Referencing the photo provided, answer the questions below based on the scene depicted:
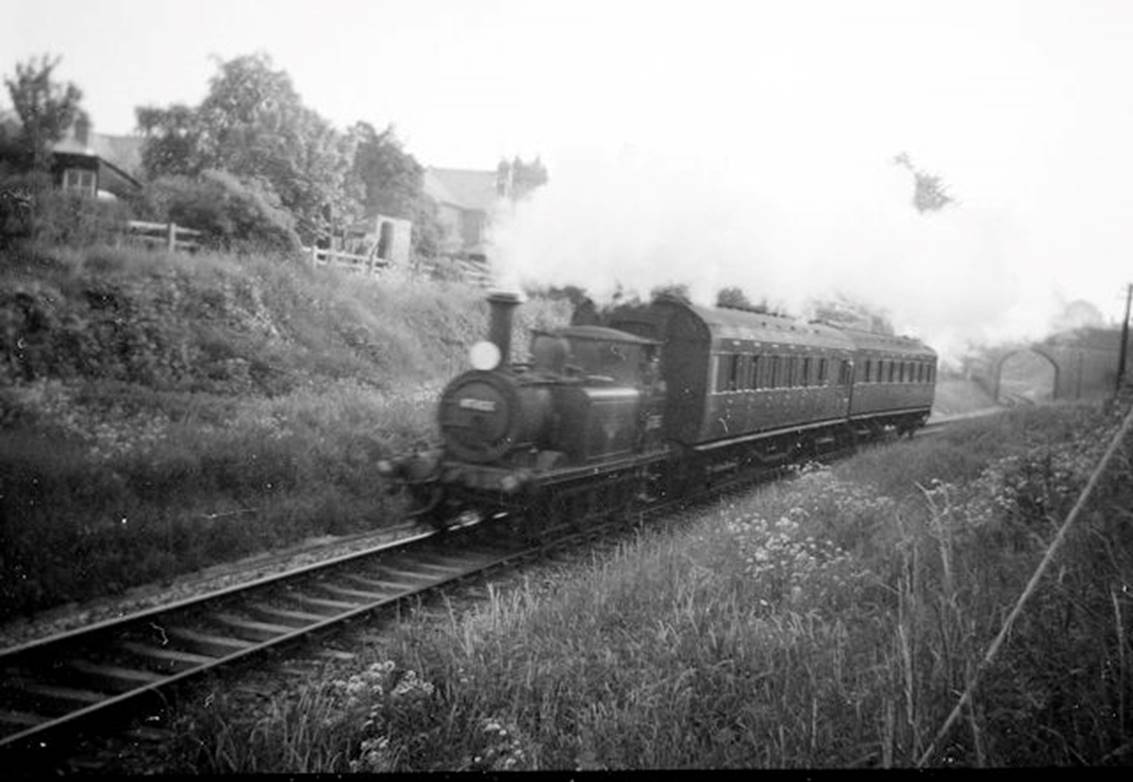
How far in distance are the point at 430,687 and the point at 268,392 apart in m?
10.4

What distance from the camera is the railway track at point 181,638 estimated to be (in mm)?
4645

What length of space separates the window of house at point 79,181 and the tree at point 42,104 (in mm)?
1684

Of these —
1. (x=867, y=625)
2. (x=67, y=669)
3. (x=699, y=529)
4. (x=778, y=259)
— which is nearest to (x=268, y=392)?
(x=699, y=529)

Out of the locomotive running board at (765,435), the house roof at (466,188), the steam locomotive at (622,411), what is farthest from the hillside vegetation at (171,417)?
the house roof at (466,188)

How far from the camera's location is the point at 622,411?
10.1m

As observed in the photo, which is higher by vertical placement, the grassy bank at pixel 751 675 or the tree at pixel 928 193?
the tree at pixel 928 193

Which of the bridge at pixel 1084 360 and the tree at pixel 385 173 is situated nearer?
the bridge at pixel 1084 360

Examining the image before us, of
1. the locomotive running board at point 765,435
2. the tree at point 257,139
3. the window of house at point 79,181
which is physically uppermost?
the tree at point 257,139

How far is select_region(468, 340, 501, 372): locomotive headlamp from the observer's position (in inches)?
364

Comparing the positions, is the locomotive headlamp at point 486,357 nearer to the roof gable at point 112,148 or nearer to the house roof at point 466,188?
the roof gable at point 112,148

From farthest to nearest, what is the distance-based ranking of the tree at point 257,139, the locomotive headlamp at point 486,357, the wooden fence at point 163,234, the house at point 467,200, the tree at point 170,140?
1. the house at point 467,200
2. the wooden fence at point 163,234
3. the locomotive headlamp at point 486,357
4. the tree at point 257,139
5. the tree at point 170,140

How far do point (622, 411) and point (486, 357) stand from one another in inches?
77.8

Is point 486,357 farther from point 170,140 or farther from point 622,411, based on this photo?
point 170,140

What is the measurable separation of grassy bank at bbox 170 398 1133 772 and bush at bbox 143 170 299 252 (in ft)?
26.3
